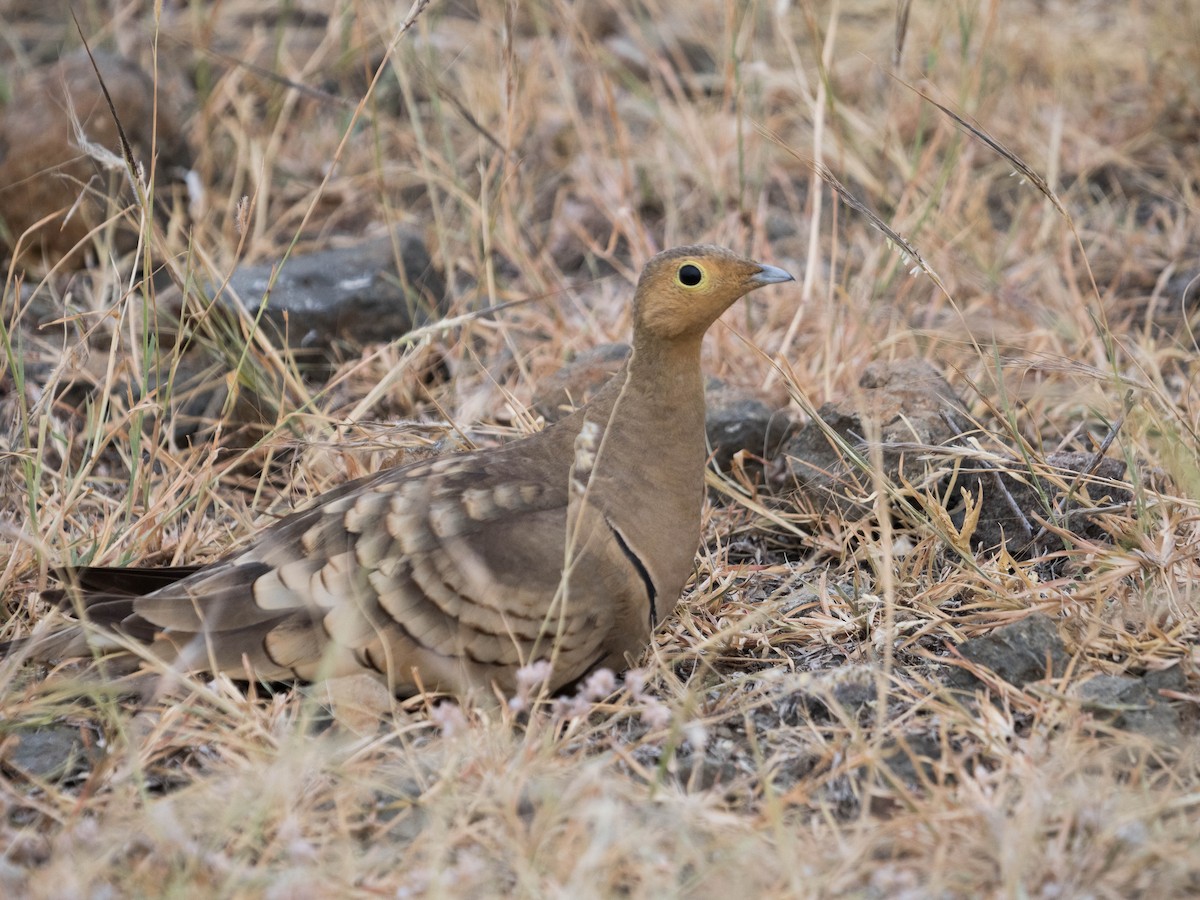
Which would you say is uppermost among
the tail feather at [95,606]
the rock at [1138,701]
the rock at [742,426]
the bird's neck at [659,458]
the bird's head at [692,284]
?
the bird's head at [692,284]

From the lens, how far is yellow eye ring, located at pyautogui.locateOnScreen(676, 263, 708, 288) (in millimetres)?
2475

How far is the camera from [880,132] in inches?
186

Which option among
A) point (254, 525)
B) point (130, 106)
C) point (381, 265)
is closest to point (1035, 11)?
point (381, 265)

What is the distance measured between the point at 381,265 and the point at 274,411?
0.67m

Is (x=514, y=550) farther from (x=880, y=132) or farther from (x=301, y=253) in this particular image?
(x=880, y=132)

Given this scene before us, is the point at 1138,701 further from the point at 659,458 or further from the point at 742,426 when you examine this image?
the point at 742,426

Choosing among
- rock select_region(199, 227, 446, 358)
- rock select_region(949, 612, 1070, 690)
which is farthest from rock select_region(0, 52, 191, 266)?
rock select_region(949, 612, 1070, 690)

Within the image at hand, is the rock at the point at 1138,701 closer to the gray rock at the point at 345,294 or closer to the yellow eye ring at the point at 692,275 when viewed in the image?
the yellow eye ring at the point at 692,275

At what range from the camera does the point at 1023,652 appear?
7.79 ft

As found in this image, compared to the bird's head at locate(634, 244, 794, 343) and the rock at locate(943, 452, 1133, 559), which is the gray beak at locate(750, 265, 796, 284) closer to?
the bird's head at locate(634, 244, 794, 343)

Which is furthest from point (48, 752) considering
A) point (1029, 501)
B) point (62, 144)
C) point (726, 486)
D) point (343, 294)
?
point (62, 144)

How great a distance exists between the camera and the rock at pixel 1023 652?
2.37 metres

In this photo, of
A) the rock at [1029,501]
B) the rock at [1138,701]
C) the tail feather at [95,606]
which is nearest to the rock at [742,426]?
the rock at [1029,501]

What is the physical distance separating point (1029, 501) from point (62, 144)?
311cm
